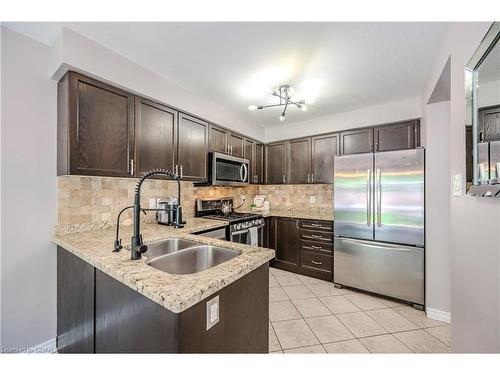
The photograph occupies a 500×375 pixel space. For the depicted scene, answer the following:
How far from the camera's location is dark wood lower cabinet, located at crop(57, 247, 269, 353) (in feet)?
2.69

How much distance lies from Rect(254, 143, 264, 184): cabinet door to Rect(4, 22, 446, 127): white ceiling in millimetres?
1370

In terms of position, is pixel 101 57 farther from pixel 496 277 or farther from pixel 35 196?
pixel 496 277

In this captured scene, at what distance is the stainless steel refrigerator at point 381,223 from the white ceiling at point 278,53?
888mm

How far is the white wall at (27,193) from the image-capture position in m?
1.53

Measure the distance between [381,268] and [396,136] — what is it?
5.53 ft

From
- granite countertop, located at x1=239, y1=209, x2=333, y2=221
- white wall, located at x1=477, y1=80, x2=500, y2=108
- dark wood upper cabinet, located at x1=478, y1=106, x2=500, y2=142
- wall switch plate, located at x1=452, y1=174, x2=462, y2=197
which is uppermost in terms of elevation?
white wall, located at x1=477, y1=80, x2=500, y2=108

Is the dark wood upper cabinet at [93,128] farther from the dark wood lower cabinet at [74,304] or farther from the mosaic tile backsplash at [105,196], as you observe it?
the dark wood lower cabinet at [74,304]

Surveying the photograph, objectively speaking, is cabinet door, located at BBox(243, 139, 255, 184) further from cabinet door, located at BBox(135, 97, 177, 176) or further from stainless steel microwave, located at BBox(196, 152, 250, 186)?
cabinet door, located at BBox(135, 97, 177, 176)

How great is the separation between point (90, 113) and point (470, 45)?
101 inches

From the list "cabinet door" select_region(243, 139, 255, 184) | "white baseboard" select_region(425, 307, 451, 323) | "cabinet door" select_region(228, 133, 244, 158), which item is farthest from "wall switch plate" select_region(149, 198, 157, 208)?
"white baseboard" select_region(425, 307, 451, 323)

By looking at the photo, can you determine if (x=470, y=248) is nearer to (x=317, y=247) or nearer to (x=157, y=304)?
(x=157, y=304)

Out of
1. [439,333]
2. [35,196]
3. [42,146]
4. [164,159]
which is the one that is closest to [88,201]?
[35,196]

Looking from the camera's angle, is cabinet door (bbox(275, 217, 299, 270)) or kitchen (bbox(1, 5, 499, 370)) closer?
kitchen (bbox(1, 5, 499, 370))
